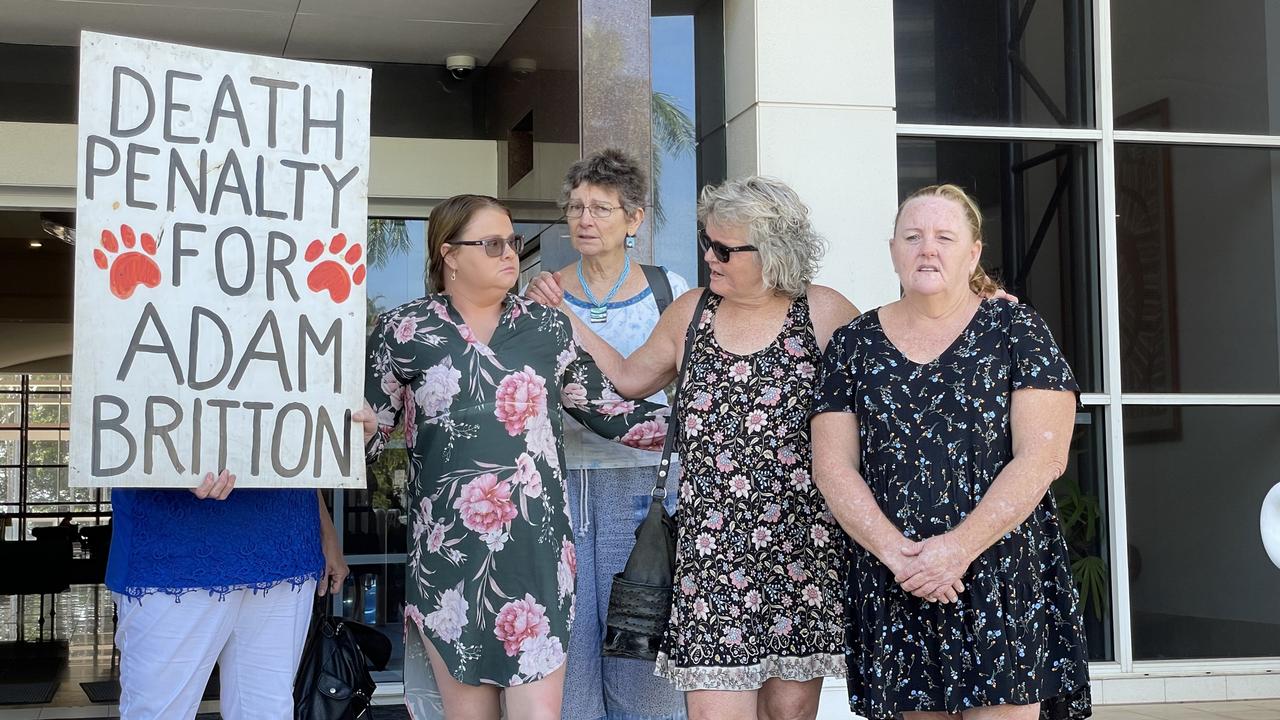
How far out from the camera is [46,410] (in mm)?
24609

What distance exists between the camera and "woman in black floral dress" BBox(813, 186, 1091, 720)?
2.82 metres

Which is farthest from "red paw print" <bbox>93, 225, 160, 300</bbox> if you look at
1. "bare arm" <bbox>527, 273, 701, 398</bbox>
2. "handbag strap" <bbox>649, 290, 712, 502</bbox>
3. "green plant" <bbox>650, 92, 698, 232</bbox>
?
"green plant" <bbox>650, 92, 698, 232</bbox>

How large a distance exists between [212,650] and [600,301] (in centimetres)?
143

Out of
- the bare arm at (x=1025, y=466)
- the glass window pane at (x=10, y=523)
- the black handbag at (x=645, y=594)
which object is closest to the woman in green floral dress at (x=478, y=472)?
the black handbag at (x=645, y=594)

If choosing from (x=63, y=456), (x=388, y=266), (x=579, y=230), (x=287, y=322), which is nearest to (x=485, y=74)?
(x=388, y=266)

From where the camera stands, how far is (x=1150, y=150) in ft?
20.5

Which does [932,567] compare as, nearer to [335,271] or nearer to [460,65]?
[335,271]

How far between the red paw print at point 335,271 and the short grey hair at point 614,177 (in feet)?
2.63

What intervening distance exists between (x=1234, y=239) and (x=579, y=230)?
4114mm

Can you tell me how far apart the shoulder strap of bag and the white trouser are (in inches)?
50.4

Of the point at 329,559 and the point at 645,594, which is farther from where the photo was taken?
the point at 329,559

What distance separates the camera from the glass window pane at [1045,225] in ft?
19.6

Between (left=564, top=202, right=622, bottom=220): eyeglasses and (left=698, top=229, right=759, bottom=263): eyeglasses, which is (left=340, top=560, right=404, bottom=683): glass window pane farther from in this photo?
(left=698, top=229, right=759, bottom=263): eyeglasses

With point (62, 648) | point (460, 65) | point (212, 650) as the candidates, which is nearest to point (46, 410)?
point (62, 648)
